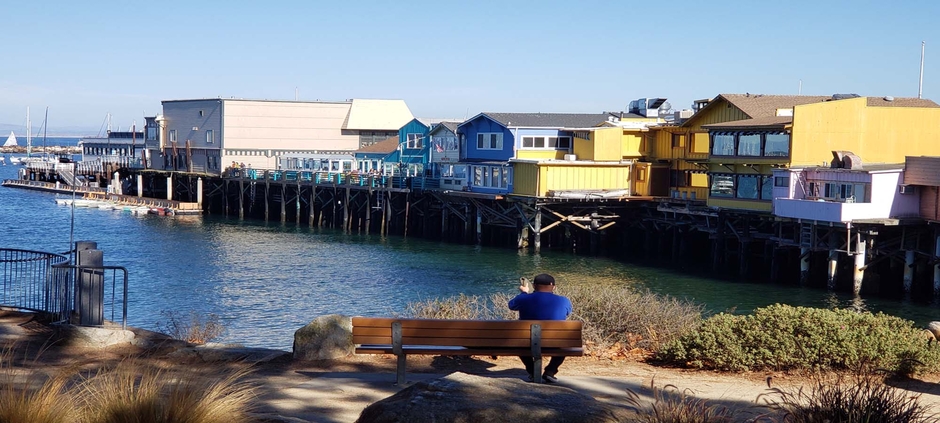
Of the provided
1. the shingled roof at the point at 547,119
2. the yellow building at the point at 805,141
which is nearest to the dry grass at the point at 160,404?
the yellow building at the point at 805,141

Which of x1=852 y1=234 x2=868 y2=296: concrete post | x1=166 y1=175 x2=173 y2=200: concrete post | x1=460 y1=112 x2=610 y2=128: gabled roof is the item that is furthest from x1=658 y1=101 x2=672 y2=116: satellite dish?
x1=166 y1=175 x2=173 y2=200: concrete post

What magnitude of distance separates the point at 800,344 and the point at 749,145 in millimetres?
32162

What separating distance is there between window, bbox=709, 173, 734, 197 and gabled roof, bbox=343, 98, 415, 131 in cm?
4273

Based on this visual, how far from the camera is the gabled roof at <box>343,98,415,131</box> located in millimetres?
82438

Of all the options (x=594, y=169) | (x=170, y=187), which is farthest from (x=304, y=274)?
(x=170, y=187)

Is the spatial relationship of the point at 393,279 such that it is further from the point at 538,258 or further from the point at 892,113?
the point at 892,113

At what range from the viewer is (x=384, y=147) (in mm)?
77000

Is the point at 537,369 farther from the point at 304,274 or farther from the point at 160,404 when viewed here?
the point at 304,274

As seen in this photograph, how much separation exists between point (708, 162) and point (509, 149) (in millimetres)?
11768

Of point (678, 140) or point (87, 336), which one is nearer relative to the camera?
point (87, 336)

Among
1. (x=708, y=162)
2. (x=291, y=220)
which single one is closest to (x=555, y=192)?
(x=708, y=162)

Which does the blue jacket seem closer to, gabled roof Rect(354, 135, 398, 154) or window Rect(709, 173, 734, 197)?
window Rect(709, 173, 734, 197)

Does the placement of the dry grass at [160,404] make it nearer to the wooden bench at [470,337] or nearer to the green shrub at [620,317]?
the wooden bench at [470,337]

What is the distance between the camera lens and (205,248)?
166 ft
